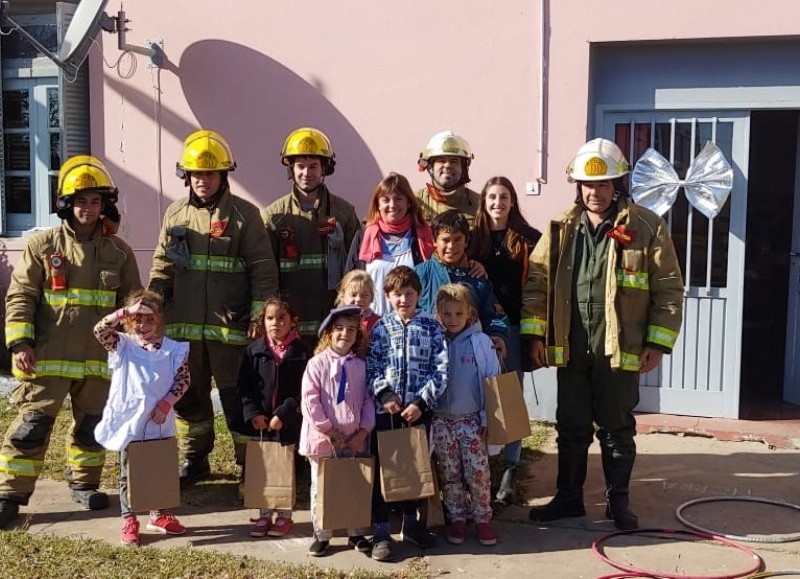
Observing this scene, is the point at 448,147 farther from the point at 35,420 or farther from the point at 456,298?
the point at 35,420

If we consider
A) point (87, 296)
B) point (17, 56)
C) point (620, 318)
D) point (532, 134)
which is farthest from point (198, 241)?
point (17, 56)

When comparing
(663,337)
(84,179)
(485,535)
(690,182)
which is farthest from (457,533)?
(690,182)

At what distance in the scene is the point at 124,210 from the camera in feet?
26.4

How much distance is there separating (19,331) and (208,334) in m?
1.04

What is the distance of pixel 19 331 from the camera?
5.00 meters

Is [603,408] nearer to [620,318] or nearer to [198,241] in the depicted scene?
[620,318]

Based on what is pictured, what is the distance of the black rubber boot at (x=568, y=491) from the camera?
5.09 m

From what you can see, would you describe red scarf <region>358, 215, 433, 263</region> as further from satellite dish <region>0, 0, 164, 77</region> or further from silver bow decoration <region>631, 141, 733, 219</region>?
satellite dish <region>0, 0, 164, 77</region>

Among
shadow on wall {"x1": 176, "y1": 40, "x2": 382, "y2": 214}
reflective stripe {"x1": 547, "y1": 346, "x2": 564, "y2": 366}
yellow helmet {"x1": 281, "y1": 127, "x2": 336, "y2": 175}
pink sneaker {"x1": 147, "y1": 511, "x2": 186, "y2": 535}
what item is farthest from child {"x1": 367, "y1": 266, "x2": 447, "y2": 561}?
shadow on wall {"x1": 176, "y1": 40, "x2": 382, "y2": 214}

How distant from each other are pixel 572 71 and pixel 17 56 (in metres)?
5.16

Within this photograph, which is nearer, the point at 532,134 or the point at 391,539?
the point at 391,539

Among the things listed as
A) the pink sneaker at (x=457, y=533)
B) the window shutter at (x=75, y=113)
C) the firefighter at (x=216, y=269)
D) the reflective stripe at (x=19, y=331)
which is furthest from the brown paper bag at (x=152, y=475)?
the window shutter at (x=75, y=113)

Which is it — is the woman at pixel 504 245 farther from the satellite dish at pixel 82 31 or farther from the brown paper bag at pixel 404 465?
the satellite dish at pixel 82 31

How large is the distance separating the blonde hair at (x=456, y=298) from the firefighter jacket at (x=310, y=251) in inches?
46.1
